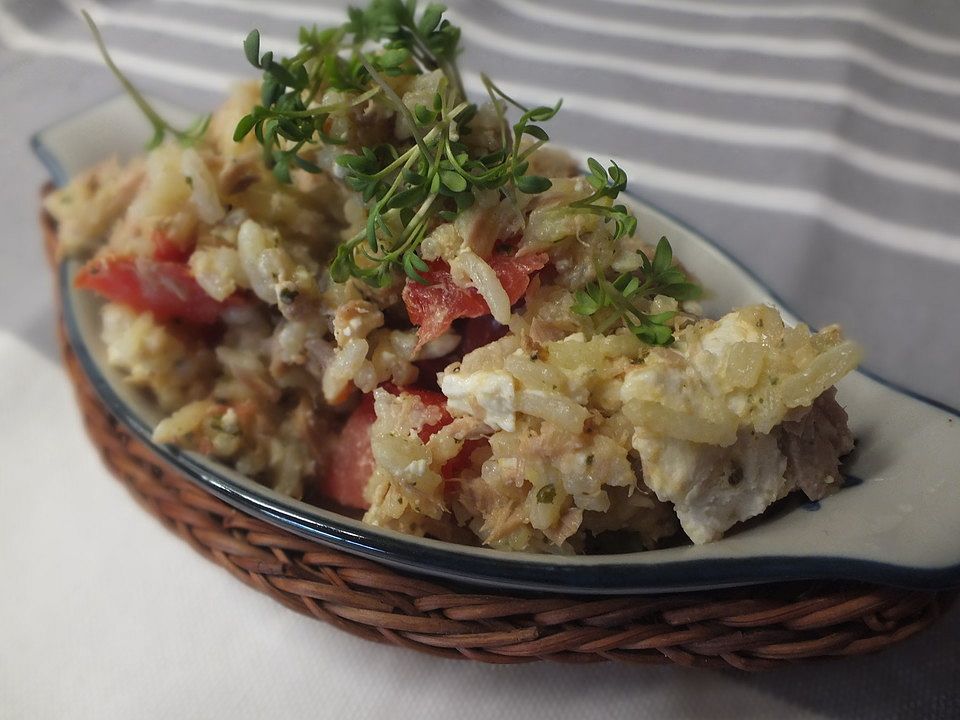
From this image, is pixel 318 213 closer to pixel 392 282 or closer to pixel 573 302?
pixel 392 282

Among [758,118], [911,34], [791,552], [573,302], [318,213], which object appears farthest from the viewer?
[911,34]

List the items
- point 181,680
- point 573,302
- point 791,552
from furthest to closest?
1. point 181,680
2. point 573,302
3. point 791,552

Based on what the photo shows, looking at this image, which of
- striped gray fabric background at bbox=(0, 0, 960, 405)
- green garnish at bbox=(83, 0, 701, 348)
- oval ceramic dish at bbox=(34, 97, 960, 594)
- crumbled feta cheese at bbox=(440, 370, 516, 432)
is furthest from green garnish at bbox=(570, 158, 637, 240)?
striped gray fabric background at bbox=(0, 0, 960, 405)

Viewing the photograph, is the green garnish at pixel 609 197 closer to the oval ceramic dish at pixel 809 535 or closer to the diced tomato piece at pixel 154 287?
the oval ceramic dish at pixel 809 535

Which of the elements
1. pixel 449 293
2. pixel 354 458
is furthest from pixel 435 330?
pixel 354 458

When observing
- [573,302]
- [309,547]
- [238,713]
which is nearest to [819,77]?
[573,302]

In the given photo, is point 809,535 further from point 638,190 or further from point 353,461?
point 638,190
